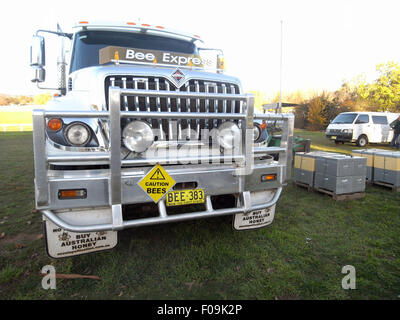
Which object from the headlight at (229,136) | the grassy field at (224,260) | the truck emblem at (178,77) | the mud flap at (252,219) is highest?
the truck emblem at (178,77)

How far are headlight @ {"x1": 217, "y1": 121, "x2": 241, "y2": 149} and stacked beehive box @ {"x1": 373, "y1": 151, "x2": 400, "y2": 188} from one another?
182 inches

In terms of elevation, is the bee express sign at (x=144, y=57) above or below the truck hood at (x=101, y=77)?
above

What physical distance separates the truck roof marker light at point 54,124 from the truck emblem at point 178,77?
4.04 ft

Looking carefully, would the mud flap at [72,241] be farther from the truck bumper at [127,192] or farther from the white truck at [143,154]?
the truck bumper at [127,192]

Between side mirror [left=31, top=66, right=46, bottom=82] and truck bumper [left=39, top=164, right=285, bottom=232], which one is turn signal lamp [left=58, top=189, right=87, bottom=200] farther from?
side mirror [left=31, top=66, right=46, bottom=82]

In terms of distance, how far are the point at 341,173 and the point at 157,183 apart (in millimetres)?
3873

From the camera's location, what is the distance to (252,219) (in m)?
3.24

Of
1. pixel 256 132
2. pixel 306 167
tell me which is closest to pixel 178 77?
pixel 256 132

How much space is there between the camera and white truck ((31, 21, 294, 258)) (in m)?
2.29

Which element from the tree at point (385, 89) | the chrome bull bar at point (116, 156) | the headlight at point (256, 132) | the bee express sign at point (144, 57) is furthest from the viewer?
the tree at point (385, 89)

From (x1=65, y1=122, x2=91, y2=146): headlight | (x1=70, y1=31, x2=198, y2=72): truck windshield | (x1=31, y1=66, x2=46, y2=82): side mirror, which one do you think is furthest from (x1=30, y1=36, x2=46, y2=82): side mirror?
(x1=65, y1=122, x2=91, y2=146): headlight

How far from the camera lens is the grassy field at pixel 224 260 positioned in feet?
8.14

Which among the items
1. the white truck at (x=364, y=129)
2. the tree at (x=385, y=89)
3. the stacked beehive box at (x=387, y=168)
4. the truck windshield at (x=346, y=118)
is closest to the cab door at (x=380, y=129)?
the white truck at (x=364, y=129)
